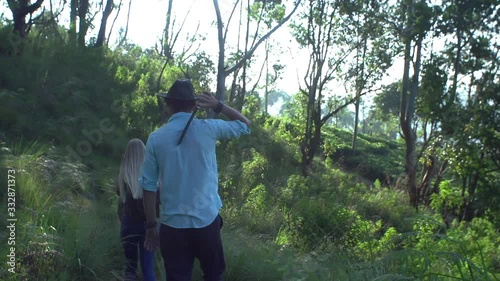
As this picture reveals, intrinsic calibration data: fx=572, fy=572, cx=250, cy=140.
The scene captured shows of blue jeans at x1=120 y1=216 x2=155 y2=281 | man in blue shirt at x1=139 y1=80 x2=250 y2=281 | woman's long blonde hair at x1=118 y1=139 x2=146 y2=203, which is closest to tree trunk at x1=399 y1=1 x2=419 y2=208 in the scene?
woman's long blonde hair at x1=118 y1=139 x2=146 y2=203

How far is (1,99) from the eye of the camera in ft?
39.3

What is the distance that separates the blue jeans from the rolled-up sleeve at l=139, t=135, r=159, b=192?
1.30 metres

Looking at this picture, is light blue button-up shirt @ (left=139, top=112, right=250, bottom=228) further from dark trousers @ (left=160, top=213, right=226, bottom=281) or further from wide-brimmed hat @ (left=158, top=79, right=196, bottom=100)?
wide-brimmed hat @ (left=158, top=79, right=196, bottom=100)

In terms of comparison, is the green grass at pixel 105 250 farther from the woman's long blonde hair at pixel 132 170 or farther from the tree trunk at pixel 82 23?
the tree trunk at pixel 82 23

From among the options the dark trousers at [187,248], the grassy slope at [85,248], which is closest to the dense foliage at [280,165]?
the grassy slope at [85,248]

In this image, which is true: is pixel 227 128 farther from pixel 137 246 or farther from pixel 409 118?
pixel 409 118

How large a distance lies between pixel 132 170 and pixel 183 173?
1.44 meters

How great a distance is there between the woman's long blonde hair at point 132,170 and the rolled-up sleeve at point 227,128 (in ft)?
4.35

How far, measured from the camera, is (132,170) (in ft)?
17.2

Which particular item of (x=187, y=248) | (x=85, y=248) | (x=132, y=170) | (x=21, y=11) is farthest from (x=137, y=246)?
(x=21, y=11)

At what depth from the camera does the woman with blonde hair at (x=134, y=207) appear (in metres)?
5.21

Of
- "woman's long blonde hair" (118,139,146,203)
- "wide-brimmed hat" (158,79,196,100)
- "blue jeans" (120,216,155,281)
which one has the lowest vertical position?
"blue jeans" (120,216,155,281)

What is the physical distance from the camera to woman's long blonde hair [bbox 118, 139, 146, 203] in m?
5.18

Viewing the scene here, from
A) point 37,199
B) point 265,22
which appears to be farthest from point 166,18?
point 37,199
